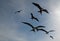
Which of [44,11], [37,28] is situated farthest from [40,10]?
[37,28]

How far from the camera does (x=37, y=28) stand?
213 ft

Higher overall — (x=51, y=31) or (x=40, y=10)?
→ (x=40, y=10)

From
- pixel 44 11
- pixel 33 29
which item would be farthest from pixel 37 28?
pixel 44 11

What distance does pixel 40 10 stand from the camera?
6309 centimetres

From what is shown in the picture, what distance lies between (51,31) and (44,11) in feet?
19.3

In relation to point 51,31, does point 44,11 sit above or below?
above

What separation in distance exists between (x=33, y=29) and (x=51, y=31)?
16.5 feet

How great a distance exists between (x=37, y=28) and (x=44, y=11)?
518cm

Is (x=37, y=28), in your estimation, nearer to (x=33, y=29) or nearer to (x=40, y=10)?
(x=33, y=29)

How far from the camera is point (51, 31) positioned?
64.5m

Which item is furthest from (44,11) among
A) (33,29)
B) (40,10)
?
(33,29)

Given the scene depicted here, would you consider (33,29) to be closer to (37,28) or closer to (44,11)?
(37,28)

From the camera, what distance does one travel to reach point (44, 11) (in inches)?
2514

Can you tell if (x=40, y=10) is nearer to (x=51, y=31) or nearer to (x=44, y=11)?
(x=44, y=11)
